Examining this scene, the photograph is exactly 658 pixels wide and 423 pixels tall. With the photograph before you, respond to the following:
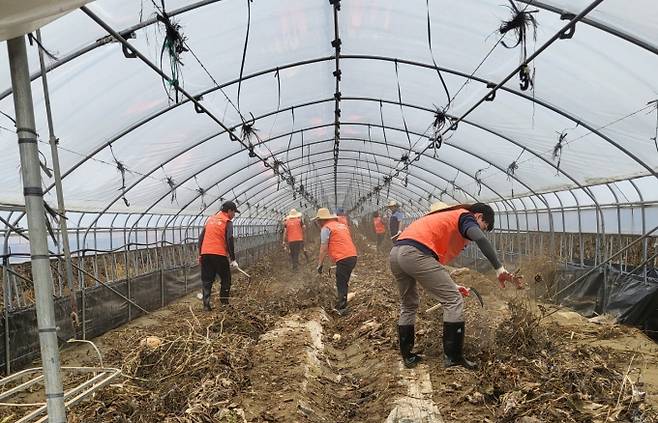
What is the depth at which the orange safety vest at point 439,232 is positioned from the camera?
4.67 m

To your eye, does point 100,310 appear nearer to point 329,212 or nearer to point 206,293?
point 206,293

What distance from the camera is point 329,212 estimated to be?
9.12m

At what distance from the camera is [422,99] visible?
33.2 ft

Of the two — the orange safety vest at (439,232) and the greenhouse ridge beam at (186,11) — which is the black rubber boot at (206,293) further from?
the orange safety vest at (439,232)

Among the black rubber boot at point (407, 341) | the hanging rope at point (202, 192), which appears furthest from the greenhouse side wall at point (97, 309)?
the black rubber boot at point (407, 341)

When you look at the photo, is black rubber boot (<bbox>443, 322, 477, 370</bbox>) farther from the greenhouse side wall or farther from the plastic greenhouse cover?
the plastic greenhouse cover

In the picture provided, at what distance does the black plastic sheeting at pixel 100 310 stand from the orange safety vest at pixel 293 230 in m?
2.86

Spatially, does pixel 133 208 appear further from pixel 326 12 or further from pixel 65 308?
pixel 326 12

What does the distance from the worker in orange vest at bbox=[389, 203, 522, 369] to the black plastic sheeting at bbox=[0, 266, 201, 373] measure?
291 centimetres

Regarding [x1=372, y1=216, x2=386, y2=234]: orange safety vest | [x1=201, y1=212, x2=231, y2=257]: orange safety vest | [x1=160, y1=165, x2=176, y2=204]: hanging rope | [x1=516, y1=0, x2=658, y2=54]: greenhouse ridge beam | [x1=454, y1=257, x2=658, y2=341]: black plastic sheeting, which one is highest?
[x1=516, y1=0, x2=658, y2=54]: greenhouse ridge beam

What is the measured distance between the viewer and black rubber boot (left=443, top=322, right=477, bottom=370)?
14.7 feet

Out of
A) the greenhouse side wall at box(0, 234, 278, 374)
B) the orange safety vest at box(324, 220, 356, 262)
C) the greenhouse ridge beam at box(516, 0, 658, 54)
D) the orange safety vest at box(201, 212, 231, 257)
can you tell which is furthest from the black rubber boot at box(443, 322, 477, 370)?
the orange safety vest at box(201, 212, 231, 257)

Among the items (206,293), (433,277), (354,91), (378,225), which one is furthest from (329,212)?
(378,225)

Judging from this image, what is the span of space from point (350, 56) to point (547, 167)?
5.39 metres
